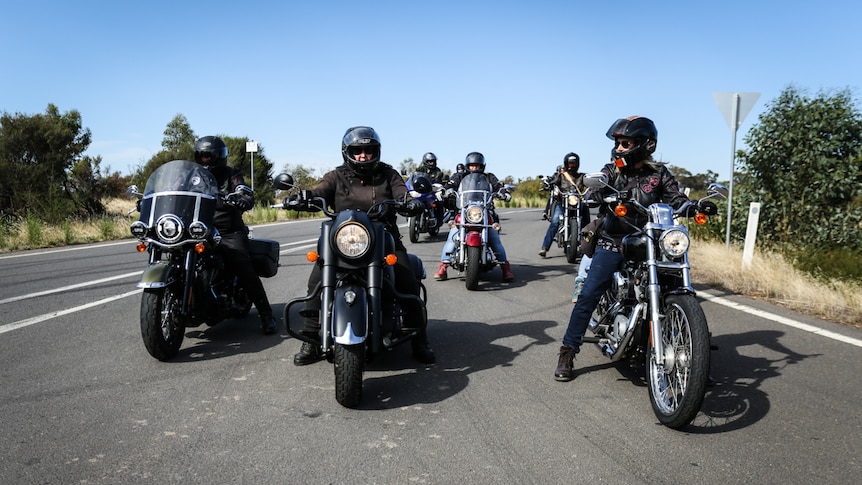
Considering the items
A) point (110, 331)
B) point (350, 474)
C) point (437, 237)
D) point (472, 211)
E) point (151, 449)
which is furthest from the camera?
point (437, 237)

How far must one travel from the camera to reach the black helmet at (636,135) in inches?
197

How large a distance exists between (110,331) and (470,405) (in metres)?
3.91

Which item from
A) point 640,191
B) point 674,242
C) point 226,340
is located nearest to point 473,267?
point 226,340

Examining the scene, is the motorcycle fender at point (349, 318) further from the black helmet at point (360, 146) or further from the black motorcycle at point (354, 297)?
the black helmet at point (360, 146)

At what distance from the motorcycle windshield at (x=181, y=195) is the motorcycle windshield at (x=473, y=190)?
14.4ft

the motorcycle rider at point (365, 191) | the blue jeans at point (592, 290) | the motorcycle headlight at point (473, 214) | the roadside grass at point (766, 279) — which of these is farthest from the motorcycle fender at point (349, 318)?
the motorcycle headlight at point (473, 214)

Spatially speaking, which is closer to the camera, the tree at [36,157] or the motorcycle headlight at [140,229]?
the motorcycle headlight at [140,229]

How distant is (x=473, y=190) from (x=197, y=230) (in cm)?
496

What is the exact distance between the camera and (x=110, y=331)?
6.54 metres

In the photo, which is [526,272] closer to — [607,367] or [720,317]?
[720,317]

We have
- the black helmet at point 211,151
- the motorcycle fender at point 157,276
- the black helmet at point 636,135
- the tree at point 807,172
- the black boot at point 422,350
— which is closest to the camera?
the black helmet at point 636,135

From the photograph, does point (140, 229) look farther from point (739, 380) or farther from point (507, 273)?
point (507, 273)

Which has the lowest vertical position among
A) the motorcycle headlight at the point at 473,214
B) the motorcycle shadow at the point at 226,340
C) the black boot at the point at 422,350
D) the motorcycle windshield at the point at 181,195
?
the motorcycle shadow at the point at 226,340

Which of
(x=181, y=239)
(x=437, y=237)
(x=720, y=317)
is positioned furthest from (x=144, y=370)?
(x=437, y=237)
